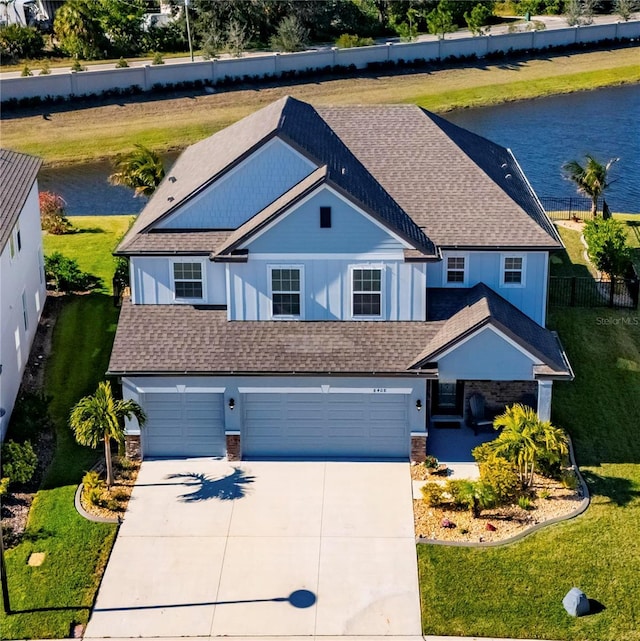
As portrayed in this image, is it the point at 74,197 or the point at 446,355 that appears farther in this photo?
the point at 74,197

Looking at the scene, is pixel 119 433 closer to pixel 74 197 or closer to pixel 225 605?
pixel 225 605

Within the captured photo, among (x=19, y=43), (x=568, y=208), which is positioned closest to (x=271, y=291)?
(x=568, y=208)

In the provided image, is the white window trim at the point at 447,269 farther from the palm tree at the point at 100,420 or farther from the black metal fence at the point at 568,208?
the black metal fence at the point at 568,208

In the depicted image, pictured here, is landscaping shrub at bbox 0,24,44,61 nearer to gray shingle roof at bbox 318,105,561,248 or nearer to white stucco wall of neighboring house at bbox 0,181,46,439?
white stucco wall of neighboring house at bbox 0,181,46,439

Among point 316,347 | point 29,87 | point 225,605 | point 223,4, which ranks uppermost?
point 223,4

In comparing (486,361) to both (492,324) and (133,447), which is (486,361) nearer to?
(492,324)

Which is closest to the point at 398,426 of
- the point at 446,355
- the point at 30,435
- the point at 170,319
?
the point at 446,355
